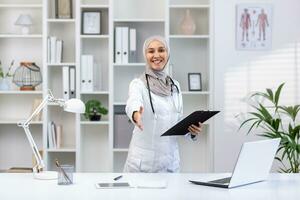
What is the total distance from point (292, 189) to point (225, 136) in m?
2.25

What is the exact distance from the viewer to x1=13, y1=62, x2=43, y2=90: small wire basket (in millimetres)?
Result: 5113

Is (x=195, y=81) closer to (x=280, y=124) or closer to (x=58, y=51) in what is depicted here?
(x=280, y=124)

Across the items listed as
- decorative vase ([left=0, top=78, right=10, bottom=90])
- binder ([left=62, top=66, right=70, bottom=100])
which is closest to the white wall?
binder ([left=62, top=66, right=70, bottom=100])

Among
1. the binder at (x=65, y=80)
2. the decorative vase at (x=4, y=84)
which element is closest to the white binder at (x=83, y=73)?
the binder at (x=65, y=80)

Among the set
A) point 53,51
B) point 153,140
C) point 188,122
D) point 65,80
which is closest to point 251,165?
point 188,122

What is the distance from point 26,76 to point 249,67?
79.4 inches

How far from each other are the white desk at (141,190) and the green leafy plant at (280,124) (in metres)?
1.50

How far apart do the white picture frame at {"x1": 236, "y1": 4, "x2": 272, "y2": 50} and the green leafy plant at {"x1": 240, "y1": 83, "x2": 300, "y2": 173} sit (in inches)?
17.2

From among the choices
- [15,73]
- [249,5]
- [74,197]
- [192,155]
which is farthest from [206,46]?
[74,197]

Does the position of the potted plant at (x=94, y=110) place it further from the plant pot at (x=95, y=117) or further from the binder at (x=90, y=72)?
the binder at (x=90, y=72)

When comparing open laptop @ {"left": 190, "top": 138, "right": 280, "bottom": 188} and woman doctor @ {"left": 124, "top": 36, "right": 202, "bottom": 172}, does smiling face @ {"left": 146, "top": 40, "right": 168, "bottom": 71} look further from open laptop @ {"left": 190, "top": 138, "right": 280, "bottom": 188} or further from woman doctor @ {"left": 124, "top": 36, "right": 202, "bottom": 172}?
open laptop @ {"left": 190, "top": 138, "right": 280, "bottom": 188}

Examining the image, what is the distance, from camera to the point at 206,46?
17.2ft

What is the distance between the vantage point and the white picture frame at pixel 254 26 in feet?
16.1

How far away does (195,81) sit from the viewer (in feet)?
16.8
